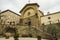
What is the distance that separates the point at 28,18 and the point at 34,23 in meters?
2.86

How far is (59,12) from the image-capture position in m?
52.5

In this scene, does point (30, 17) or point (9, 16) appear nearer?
point (30, 17)

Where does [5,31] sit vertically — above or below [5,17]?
below

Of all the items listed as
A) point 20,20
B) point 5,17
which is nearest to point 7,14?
point 5,17

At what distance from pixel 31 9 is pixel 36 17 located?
10.0 feet

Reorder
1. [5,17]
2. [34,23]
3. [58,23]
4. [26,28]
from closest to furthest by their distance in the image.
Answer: [26,28]
[58,23]
[34,23]
[5,17]

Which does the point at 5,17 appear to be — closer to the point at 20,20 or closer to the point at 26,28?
the point at 20,20

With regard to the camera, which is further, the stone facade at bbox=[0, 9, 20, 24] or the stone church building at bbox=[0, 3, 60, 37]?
the stone facade at bbox=[0, 9, 20, 24]

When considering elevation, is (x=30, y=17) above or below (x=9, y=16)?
below

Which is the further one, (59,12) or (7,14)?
(7,14)

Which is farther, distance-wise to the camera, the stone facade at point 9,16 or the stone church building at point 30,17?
the stone facade at point 9,16

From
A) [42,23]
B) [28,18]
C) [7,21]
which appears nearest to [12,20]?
[7,21]

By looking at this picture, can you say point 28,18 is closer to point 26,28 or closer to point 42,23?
point 42,23

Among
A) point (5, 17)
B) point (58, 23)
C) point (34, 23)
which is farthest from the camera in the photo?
point (5, 17)
